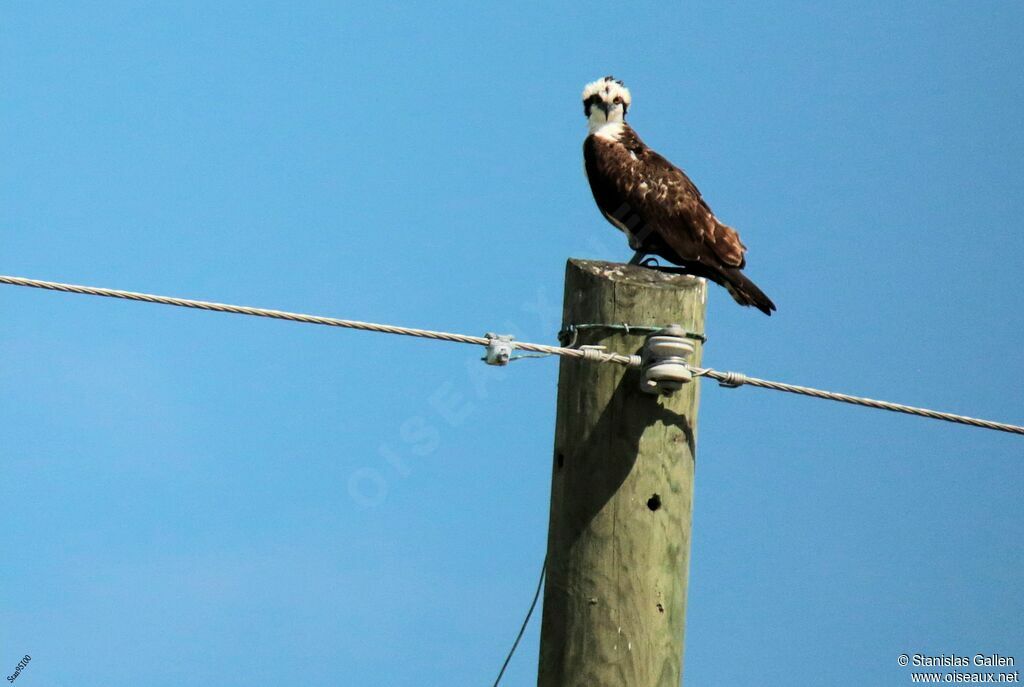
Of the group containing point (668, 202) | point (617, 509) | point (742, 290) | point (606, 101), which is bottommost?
point (617, 509)

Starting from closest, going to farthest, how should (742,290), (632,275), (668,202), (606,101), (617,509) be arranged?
(617,509) < (632,275) < (742,290) < (668,202) < (606,101)

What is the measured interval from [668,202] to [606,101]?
118 centimetres

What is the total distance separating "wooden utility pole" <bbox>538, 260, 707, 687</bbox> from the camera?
437 centimetres

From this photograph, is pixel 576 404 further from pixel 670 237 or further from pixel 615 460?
pixel 670 237

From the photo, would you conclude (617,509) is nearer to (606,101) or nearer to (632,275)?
(632,275)

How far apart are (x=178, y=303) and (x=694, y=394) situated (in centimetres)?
175

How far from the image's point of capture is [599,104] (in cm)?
812

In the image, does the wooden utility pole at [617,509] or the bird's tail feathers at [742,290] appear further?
the bird's tail feathers at [742,290]

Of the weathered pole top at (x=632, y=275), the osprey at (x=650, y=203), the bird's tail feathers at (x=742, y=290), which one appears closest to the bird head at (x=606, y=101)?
the osprey at (x=650, y=203)

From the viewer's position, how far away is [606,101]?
8.09 meters

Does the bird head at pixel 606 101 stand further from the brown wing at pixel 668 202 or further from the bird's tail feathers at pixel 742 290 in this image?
the bird's tail feathers at pixel 742 290

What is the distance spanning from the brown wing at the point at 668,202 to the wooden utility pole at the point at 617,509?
7.49 ft

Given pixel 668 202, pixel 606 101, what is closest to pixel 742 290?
pixel 668 202

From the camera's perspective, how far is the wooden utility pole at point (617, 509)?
14.3 ft
